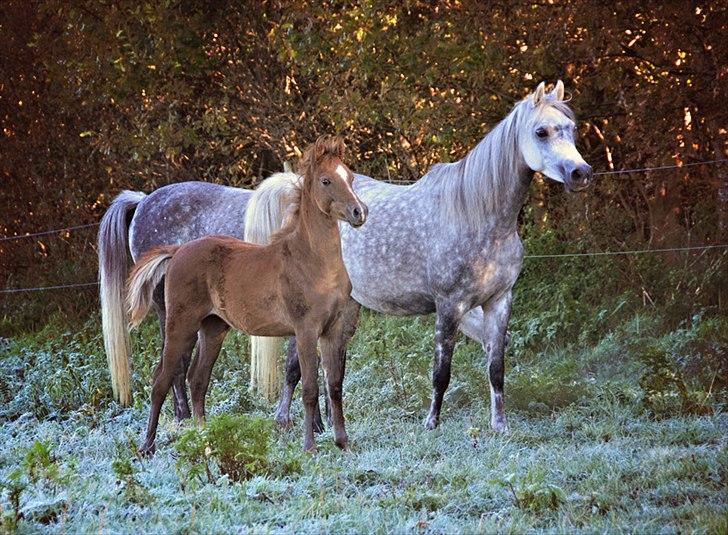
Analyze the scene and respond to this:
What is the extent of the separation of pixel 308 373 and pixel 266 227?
67.1 inches

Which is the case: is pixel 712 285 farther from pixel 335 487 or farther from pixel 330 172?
pixel 335 487

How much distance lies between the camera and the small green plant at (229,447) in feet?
16.6

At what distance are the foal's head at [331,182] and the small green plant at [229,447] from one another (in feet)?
3.85

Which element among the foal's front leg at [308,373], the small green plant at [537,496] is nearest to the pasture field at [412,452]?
the small green plant at [537,496]

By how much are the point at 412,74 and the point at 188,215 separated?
92.1 inches

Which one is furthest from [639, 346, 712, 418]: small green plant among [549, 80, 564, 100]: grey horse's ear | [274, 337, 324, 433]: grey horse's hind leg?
[274, 337, 324, 433]: grey horse's hind leg

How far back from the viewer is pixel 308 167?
5.99 m

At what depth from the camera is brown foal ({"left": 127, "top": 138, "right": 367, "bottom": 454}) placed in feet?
19.2

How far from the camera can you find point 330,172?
579cm

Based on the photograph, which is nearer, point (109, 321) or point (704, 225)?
point (109, 321)

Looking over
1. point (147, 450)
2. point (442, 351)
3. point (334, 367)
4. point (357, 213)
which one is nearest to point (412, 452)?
point (334, 367)

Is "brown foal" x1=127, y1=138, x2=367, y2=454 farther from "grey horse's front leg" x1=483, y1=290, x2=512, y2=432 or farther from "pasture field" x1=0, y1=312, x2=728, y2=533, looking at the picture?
"grey horse's front leg" x1=483, y1=290, x2=512, y2=432

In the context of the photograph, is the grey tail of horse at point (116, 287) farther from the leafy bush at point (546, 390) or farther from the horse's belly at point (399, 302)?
the leafy bush at point (546, 390)

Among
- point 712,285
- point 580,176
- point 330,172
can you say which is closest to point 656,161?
point 712,285
